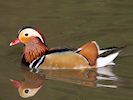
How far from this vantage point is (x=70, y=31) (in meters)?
12.6

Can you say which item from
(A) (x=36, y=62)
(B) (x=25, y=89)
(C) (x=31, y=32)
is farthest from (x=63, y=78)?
(C) (x=31, y=32)

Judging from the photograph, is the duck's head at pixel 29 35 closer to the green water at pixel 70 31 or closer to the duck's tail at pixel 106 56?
the green water at pixel 70 31

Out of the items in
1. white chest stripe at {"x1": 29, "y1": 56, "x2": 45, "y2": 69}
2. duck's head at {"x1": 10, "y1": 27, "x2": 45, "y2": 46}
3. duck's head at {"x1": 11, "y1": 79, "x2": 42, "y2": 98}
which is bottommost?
duck's head at {"x1": 11, "y1": 79, "x2": 42, "y2": 98}

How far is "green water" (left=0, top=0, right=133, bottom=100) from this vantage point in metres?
9.49

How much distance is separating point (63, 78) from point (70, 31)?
255 cm

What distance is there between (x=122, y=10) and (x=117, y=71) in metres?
3.66

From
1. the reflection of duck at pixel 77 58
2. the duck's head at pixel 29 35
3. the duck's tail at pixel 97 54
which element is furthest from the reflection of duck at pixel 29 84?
the duck's tail at pixel 97 54

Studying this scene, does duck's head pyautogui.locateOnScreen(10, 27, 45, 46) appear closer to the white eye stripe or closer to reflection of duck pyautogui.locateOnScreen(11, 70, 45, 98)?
the white eye stripe

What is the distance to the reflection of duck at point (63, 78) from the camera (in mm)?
9859

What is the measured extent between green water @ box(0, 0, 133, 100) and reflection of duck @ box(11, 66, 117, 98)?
129 millimetres

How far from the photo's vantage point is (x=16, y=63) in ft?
36.5

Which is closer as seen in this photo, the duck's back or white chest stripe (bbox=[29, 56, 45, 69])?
the duck's back

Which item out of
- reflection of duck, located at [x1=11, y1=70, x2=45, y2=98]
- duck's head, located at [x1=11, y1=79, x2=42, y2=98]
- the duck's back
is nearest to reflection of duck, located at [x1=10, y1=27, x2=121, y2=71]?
the duck's back

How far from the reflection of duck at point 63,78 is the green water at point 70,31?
0.13 m
